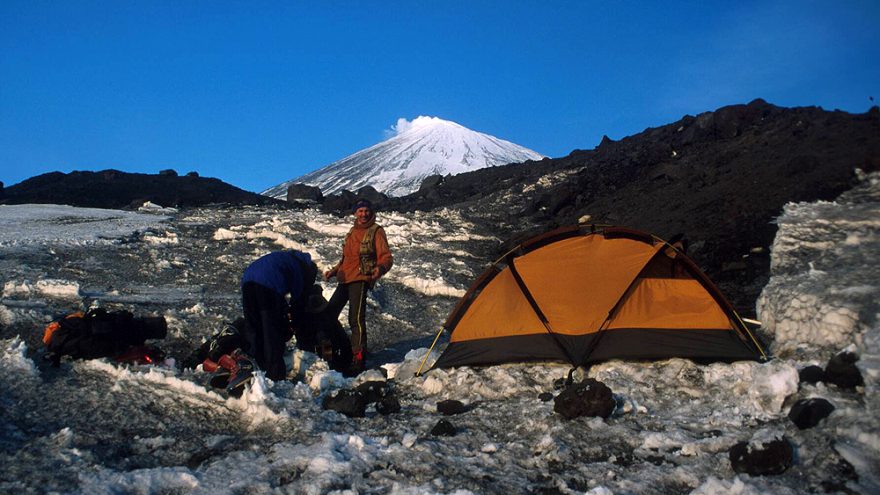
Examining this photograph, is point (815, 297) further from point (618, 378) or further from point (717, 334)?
point (618, 378)

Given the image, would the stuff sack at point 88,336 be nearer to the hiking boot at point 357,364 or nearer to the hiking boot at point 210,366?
the hiking boot at point 210,366

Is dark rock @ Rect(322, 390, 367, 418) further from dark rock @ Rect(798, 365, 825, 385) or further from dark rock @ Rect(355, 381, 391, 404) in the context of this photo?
dark rock @ Rect(798, 365, 825, 385)

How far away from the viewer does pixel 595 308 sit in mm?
4895

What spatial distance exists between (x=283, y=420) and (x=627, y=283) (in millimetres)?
2956

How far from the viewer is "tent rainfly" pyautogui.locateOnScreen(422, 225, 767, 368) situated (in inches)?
187

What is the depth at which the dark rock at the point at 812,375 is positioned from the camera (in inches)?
139

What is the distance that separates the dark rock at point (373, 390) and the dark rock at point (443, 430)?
62 cm

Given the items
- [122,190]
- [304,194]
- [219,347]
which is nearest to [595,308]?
[219,347]

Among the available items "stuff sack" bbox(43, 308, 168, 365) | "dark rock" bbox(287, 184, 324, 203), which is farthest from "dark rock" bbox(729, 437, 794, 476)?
"dark rock" bbox(287, 184, 324, 203)

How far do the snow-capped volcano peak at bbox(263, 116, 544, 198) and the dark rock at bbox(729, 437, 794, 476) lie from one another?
129 ft

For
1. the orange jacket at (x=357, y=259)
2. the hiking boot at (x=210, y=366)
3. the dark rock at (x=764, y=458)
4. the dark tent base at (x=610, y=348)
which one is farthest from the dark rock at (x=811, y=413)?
the hiking boot at (x=210, y=366)

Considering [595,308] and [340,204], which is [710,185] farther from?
[340,204]

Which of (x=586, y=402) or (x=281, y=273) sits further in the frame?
(x=281, y=273)

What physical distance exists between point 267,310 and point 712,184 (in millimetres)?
11367
